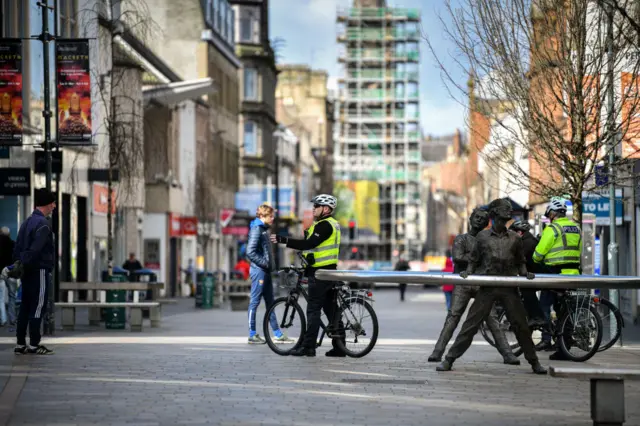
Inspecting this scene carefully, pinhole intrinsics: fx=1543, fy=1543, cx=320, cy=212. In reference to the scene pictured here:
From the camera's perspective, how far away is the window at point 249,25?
9725 cm

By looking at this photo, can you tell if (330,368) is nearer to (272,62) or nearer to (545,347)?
(545,347)

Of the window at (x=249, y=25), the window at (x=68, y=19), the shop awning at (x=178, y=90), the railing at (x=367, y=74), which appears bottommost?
the shop awning at (x=178, y=90)

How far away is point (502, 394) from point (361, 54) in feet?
574

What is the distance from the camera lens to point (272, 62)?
102 meters

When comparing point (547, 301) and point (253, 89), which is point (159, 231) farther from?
point (547, 301)

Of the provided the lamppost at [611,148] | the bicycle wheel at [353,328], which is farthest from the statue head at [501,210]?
the lamppost at [611,148]

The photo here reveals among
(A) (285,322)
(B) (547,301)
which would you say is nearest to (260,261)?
(A) (285,322)

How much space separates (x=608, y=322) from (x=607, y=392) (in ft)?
25.1

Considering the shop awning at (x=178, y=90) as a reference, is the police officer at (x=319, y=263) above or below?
below

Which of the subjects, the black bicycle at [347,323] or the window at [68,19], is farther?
the window at [68,19]

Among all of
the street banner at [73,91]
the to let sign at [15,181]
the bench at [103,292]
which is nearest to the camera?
the street banner at [73,91]

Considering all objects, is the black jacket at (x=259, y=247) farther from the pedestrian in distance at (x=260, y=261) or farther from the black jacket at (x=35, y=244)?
the black jacket at (x=35, y=244)

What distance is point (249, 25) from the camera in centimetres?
9812

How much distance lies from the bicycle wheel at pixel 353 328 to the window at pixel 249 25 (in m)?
79.2
